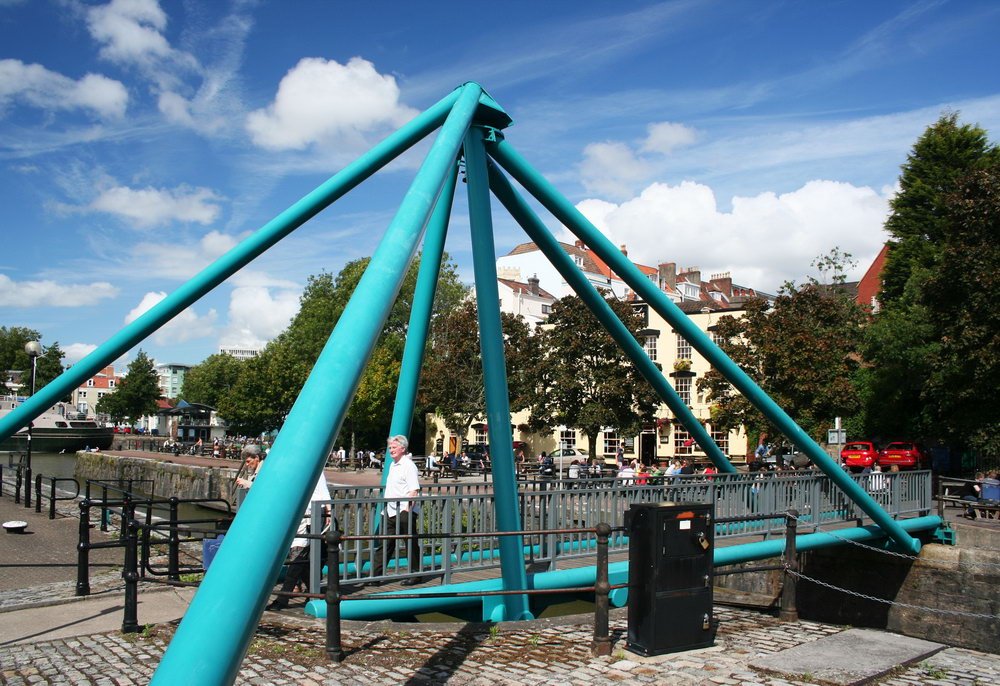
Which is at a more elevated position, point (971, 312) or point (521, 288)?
point (521, 288)

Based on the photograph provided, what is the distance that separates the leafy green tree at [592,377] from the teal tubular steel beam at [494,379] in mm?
28400

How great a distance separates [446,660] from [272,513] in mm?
3574

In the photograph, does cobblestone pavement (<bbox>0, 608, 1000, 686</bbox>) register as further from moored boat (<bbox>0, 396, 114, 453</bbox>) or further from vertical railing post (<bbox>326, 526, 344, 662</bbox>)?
moored boat (<bbox>0, 396, 114, 453</bbox>)

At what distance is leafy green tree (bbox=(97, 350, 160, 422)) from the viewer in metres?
95.4

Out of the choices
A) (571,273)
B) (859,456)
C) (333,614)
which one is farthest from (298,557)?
(859,456)

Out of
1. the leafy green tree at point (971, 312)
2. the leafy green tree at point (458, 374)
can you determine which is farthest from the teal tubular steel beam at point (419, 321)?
the leafy green tree at point (458, 374)

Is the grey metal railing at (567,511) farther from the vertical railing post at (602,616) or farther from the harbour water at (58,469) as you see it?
the harbour water at (58,469)

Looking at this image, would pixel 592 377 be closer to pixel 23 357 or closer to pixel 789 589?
→ pixel 789 589

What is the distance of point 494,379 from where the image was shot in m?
8.41

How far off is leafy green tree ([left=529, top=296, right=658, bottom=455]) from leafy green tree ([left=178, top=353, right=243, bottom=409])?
67262 millimetres

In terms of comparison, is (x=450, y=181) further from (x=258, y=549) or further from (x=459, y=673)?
(x=258, y=549)

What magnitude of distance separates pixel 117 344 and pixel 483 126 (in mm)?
4155

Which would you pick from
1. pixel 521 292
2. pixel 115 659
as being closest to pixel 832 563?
pixel 115 659

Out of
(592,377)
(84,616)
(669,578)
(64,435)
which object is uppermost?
(592,377)
